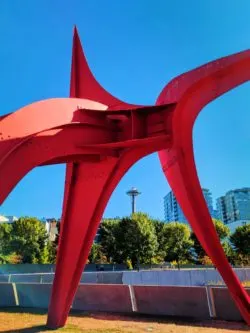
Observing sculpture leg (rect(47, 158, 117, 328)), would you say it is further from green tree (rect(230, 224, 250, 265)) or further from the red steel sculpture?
green tree (rect(230, 224, 250, 265))

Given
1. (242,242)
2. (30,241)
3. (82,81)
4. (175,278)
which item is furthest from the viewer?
(30,241)

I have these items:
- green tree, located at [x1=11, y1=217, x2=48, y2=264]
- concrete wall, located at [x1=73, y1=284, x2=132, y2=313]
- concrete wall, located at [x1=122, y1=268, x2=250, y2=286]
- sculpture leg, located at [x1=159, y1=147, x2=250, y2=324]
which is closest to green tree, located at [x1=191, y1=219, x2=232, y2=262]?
green tree, located at [x1=11, y1=217, x2=48, y2=264]

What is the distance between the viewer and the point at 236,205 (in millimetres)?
186500

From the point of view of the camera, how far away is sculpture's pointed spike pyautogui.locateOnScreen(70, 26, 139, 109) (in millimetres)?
12898

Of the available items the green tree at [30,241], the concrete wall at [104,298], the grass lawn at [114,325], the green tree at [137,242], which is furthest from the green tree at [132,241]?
the grass lawn at [114,325]

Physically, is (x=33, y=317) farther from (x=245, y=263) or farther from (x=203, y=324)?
(x=245, y=263)

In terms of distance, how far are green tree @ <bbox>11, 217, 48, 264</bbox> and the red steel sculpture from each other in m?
55.6

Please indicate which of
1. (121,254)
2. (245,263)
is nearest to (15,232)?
(121,254)

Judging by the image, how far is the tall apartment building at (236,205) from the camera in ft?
597

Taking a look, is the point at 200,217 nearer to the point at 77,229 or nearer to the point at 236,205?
the point at 77,229

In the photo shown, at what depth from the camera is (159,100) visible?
12016mm

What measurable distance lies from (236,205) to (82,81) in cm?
18456

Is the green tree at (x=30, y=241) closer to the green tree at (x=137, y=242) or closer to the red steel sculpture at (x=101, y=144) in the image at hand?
the green tree at (x=137, y=242)

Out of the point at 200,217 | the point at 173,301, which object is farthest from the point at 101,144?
the point at 173,301
